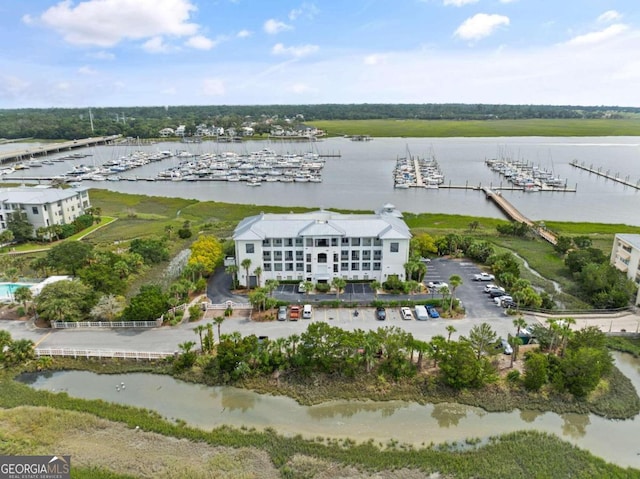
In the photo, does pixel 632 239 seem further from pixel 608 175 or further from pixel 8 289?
pixel 608 175

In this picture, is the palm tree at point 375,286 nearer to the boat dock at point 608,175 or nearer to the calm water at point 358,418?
the calm water at point 358,418

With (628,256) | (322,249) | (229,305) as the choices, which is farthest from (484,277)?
(229,305)

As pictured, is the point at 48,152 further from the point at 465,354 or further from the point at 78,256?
the point at 465,354

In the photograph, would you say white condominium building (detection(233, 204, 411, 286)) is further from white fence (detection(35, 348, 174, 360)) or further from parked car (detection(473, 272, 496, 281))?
white fence (detection(35, 348, 174, 360))

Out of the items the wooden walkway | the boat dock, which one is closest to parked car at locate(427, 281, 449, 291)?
Result: the wooden walkway

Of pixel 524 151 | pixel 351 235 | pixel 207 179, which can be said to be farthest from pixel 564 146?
pixel 351 235
